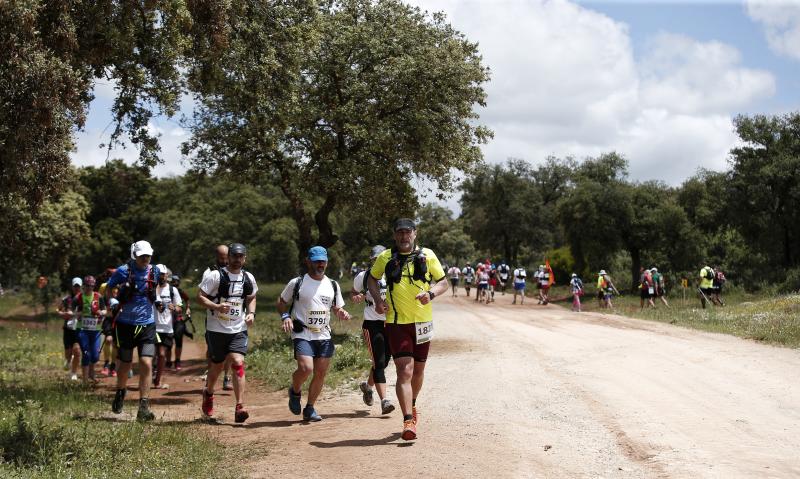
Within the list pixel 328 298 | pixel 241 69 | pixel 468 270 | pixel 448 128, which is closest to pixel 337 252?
pixel 468 270

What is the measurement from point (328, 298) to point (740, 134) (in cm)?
3692

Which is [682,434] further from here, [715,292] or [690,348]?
[715,292]

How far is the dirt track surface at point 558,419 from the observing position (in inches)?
255

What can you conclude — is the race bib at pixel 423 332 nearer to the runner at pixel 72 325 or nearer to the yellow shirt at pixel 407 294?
the yellow shirt at pixel 407 294

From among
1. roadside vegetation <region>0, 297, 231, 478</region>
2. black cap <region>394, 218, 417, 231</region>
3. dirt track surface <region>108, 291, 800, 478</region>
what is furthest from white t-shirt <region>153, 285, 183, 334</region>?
black cap <region>394, 218, 417, 231</region>

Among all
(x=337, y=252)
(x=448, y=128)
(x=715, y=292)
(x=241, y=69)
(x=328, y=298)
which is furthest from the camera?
(x=337, y=252)

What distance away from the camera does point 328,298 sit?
29.0ft

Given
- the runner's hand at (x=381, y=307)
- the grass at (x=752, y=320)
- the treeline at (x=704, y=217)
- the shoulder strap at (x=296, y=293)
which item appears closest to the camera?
the runner's hand at (x=381, y=307)

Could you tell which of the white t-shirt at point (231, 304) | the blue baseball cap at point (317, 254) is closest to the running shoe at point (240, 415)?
the white t-shirt at point (231, 304)

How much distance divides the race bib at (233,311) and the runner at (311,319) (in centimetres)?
67

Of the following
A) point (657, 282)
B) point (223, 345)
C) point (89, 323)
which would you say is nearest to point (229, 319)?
point (223, 345)

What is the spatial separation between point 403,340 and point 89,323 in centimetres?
834

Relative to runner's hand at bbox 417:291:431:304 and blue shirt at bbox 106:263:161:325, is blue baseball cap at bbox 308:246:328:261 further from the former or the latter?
blue shirt at bbox 106:263:161:325

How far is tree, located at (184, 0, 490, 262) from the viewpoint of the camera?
18.9 m
